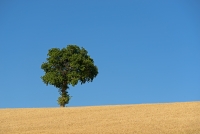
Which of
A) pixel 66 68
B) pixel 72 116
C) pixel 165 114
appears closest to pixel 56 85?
pixel 66 68

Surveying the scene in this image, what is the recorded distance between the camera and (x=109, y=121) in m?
27.1

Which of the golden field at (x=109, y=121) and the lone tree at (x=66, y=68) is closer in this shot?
the golden field at (x=109, y=121)

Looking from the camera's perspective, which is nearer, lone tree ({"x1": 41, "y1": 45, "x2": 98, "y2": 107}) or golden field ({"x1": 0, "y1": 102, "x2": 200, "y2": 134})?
golden field ({"x1": 0, "y1": 102, "x2": 200, "y2": 134})

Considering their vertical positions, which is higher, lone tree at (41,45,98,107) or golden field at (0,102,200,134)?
lone tree at (41,45,98,107)

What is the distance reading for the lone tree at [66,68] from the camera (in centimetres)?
4819

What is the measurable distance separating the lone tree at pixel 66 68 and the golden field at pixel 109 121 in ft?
45.1

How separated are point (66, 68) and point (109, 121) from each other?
23582mm

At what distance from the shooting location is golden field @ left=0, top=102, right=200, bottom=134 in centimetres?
2353

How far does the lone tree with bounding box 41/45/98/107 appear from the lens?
48.2m

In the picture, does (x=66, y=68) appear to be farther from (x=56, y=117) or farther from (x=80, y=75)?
(x=56, y=117)

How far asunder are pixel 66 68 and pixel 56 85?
2.77 meters

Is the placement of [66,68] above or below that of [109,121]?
above

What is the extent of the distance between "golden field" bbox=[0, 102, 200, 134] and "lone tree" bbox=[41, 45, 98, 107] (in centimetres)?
1374

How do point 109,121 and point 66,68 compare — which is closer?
point 109,121
